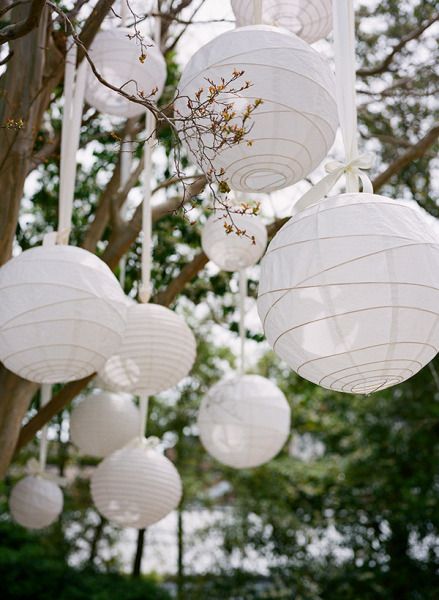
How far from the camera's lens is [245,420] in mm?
3154

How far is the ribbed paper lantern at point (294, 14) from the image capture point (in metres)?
2.38

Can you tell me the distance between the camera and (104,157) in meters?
4.18

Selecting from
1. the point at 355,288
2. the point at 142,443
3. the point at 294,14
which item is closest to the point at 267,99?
the point at 355,288

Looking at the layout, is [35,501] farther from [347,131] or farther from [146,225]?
[347,131]

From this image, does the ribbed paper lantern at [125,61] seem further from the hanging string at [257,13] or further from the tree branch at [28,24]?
the tree branch at [28,24]

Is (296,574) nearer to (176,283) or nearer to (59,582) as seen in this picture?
(59,582)

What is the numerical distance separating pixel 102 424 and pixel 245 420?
26.3 inches

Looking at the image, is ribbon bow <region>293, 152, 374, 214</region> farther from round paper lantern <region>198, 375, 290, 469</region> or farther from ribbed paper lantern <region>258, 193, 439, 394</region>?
round paper lantern <region>198, 375, 290, 469</region>

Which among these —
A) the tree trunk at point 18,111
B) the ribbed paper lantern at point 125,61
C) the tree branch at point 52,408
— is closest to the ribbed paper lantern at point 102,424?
the tree branch at point 52,408

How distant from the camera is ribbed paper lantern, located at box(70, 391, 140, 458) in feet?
11.4

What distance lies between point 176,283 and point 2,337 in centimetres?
135

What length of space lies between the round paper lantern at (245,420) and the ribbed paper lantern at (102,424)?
15.1 inches

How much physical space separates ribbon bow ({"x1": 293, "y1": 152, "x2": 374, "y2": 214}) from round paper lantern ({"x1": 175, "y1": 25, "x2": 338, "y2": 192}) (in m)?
0.10

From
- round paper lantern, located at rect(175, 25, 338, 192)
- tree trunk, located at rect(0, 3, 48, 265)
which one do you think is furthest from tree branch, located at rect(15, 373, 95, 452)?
round paper lantern, located at rect(175, 25, 338, 192)
